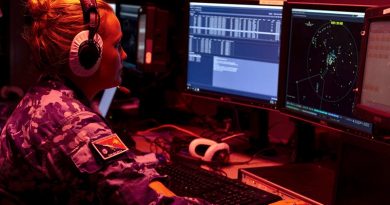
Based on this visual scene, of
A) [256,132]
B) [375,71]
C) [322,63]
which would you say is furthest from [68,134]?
[256,132]

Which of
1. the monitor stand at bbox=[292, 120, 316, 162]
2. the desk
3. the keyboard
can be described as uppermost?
the monitor stand at bbox=[292, 120, 316, 162]

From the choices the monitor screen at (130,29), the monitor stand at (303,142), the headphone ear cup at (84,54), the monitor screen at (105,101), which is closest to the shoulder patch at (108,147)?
the headphone ear cup at (84,54)

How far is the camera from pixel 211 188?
1436 mm

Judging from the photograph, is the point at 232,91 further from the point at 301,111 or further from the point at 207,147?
the point at 301,111

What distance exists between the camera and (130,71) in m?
2.45

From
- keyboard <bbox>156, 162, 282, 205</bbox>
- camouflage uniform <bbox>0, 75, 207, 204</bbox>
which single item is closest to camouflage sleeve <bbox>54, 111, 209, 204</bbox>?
camouflage uniform <bbox>0, 75, 207, 204</bbox>

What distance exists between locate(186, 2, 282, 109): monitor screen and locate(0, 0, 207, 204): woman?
2.16ft

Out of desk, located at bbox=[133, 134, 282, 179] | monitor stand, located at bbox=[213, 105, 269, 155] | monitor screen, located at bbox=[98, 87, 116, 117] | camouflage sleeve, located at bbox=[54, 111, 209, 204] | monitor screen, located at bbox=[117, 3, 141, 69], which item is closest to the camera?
camouflage sleeve, located at bbox=[54, 111, 209, 204]

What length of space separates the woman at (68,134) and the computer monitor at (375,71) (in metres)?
0.41

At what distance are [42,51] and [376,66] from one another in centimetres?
69

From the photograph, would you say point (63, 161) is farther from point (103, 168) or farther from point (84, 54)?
point (84, 54)

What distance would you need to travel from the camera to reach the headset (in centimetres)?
116

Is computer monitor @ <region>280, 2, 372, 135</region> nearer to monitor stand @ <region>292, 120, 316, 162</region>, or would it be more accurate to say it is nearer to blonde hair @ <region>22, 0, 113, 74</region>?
monitor stand @ <region>292, 120, 316, 162</region>

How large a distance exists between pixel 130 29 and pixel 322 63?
1108 millimetres
